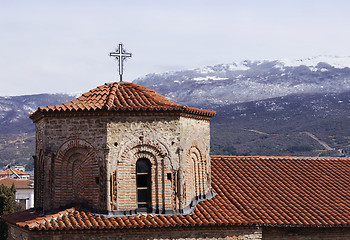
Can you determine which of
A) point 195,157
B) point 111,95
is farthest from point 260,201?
point 111,95

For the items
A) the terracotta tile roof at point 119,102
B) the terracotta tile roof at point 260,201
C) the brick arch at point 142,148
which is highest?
the terracotta tile roof at point 119,102

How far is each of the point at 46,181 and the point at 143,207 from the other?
9.94 feet

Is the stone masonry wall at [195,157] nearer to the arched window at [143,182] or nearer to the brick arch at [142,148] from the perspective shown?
the brick arch at [142,148]

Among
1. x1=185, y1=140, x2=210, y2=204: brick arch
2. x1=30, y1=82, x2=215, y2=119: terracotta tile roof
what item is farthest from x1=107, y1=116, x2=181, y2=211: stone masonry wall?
x1=185, y1=140, x2=210, y2=204: brick arch

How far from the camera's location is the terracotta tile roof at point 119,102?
48.3ft

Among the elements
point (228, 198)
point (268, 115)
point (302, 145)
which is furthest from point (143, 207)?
point (268, 115)

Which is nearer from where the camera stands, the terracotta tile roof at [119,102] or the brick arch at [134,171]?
the brick arch at [134,171]

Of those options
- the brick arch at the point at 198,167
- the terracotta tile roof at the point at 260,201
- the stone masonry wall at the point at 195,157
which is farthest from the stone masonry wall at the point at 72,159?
the brick arch at the point at 198,167

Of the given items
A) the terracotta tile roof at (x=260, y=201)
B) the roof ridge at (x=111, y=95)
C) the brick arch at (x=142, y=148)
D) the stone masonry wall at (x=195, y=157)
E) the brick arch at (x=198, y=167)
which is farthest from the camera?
the brick arch at (x=198, y=167)

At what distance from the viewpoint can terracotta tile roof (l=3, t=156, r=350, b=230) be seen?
45.9 feet

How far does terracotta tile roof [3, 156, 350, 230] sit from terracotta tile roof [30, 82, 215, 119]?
2.70m

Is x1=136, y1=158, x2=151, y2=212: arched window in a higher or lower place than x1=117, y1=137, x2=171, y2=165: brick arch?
lower

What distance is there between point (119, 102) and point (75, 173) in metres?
2.51

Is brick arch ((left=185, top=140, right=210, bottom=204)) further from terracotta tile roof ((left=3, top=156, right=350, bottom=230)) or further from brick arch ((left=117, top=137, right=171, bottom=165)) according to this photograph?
brick arch ((left=117, top=137, right=171, bottom=165))
